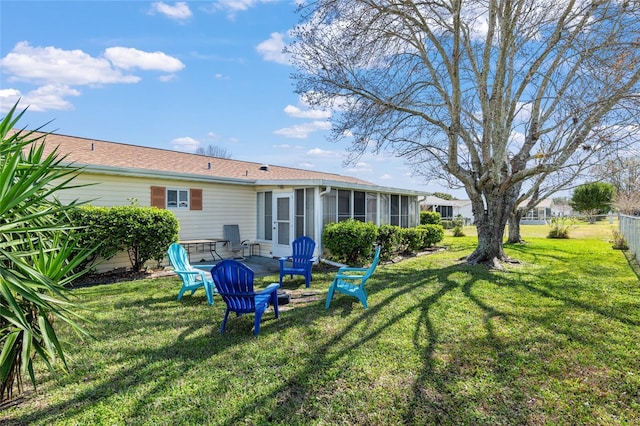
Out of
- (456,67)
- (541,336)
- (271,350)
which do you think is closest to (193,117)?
(456,67)

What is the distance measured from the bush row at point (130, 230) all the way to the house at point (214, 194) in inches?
35.3

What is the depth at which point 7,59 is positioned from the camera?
955cm

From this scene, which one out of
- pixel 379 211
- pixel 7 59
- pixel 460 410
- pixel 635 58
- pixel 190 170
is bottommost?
pixel 460 410

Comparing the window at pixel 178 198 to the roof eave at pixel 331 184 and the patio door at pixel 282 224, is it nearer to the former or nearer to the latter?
the roof eave at pixel 331 184

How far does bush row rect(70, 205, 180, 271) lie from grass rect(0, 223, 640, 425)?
1584mm

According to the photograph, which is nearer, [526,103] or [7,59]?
[7,59]

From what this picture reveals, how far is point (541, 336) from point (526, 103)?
323 inches

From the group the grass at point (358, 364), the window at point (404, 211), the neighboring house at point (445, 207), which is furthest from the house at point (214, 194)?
the neighboring house at point (445, 207)

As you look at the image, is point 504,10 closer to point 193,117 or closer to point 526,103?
point 526,103

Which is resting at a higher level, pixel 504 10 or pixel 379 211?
pixel 504 10

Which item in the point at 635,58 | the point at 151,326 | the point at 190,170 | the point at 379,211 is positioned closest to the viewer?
the point at 151,326

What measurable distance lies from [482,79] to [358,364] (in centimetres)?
896

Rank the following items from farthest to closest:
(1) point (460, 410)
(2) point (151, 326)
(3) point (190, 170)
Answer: (3) point (190, 170) < (2) point (151, 326) < (1) point (460, 410)

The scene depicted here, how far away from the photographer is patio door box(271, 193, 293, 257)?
11203 millimetres
